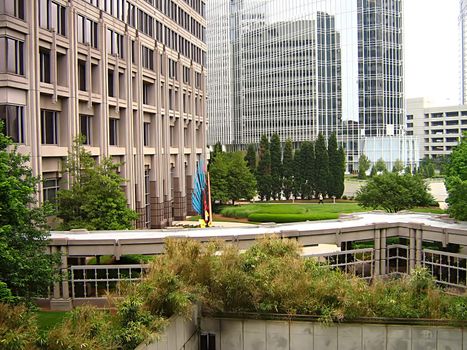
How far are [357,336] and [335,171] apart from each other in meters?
71.2

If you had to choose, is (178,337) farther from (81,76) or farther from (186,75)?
(186,75)

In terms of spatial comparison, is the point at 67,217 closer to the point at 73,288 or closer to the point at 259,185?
the point at 73,288

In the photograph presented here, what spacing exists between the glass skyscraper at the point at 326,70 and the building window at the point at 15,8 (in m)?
105

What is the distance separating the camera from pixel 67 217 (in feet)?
118

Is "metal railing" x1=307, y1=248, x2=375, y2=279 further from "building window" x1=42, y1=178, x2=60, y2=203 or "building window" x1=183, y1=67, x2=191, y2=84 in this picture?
"building window" x1=183, y1=67, x2=191, y2=84

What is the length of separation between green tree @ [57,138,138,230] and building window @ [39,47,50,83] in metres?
4.14

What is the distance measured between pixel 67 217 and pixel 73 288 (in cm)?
765

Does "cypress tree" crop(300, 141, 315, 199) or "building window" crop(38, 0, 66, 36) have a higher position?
"building window" crop(38, 0, 66, 36)

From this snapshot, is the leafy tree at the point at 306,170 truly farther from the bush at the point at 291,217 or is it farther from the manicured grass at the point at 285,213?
the bush at the point at 291,217

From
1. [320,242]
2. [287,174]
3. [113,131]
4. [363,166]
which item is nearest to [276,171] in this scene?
[287,174]

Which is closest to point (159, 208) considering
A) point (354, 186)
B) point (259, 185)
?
point (259, 185)

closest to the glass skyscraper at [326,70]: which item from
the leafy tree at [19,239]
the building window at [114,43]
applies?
the building window at [114,43]

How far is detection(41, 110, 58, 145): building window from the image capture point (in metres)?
37.5

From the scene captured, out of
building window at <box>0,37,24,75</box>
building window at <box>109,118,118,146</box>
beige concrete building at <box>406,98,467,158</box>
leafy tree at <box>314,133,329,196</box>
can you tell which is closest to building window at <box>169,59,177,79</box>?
building window at <box>109,118,118,146</box>
